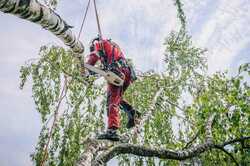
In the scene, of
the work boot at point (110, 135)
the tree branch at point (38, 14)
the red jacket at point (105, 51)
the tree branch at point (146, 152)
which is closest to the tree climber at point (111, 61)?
the red jacket at point (105, 51)

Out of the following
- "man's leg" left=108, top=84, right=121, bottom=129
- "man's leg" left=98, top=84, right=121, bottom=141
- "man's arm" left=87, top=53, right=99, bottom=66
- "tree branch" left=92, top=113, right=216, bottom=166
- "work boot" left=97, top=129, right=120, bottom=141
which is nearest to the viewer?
"tree branch" left=92, top=113, right=216, bottom=166

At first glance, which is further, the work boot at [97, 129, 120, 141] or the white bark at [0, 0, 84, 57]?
the work boot at [97, 129, 120, 141]

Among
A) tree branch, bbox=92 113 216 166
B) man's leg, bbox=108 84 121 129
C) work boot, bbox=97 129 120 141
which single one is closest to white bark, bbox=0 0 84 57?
tree branch, bbox=92 113 216 166

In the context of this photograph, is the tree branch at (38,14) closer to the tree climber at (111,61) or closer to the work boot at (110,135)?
the work boot at (110,135)

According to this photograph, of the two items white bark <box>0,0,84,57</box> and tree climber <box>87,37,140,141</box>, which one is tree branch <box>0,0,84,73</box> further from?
tree climber <box>87,37,140,141</box>

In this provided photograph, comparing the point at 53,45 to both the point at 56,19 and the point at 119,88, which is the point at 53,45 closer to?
the point at 119,88

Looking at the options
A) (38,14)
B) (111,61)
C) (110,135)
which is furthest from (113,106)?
(38,14)

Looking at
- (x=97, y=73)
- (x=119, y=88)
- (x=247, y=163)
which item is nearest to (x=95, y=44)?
(x=97, y=73)

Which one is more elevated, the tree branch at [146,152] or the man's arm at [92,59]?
the man's arm at [92,59]

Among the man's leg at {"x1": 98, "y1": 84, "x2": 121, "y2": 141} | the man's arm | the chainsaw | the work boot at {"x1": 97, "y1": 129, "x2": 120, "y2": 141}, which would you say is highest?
the man's arm

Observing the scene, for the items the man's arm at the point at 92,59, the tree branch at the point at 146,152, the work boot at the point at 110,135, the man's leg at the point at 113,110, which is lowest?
the tree branch at the point at 146,152

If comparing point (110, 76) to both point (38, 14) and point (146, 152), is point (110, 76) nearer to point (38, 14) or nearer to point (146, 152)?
point (146, 152)

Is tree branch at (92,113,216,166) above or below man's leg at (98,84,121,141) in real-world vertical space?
below

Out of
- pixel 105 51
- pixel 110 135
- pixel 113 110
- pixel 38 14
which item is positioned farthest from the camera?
pixel 105 51
